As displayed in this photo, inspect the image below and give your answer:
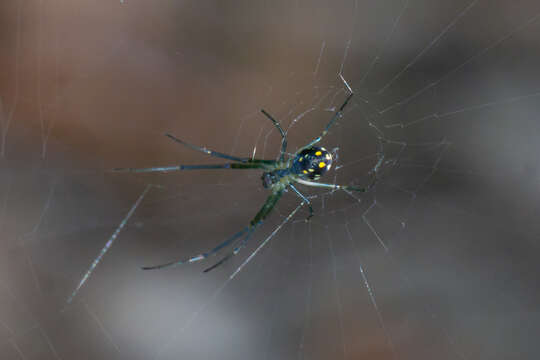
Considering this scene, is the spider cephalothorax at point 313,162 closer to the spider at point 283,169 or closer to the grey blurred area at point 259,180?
the spider at point 283,169

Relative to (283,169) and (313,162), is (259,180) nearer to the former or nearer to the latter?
(283,169)

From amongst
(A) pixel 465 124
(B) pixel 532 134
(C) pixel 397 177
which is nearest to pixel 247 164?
(C) pixel 397 177

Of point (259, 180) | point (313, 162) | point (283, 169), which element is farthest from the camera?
point (259, 180)

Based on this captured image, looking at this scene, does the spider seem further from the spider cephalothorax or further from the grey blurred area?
the grey blurred area

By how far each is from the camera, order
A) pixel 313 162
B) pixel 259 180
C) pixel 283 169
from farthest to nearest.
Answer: pixel 259 180, pixel 283 169, pixel 313 162

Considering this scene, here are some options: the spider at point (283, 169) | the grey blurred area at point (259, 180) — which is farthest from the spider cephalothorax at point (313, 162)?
the grey blurred area at point (259, 180)

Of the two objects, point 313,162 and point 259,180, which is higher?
point 313,162

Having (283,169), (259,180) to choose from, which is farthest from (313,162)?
(259,180)
